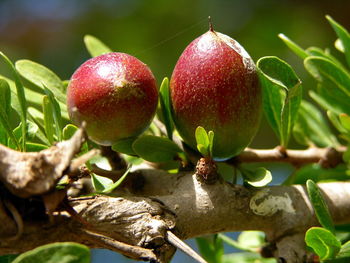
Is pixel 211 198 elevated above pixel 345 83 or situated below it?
below

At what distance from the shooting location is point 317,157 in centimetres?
160

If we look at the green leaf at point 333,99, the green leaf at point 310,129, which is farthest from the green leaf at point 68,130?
the green leaf at point 310,129

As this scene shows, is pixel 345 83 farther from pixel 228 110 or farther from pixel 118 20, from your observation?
pixel 118 20

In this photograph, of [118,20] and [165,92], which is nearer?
[165,92]

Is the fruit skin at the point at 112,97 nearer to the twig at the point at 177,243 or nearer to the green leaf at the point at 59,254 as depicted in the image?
the twig at the point at 177,243

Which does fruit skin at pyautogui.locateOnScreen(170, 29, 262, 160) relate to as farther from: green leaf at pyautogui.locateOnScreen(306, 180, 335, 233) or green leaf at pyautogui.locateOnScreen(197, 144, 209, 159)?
green leaf at pyautogui.locateOnScreen(306, 180, 335, 233)

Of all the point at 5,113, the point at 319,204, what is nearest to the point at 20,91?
the point at 5,113

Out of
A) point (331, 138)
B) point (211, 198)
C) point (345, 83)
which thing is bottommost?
point (331, 138)

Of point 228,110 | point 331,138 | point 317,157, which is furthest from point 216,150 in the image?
point 331,138

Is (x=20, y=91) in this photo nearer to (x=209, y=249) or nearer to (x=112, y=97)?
(x=112, y=97)

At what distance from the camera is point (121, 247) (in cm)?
93

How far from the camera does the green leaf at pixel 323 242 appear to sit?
103 centimetres

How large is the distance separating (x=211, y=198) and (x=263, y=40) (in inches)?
64.8

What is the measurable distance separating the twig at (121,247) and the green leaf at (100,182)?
0.15 meters
